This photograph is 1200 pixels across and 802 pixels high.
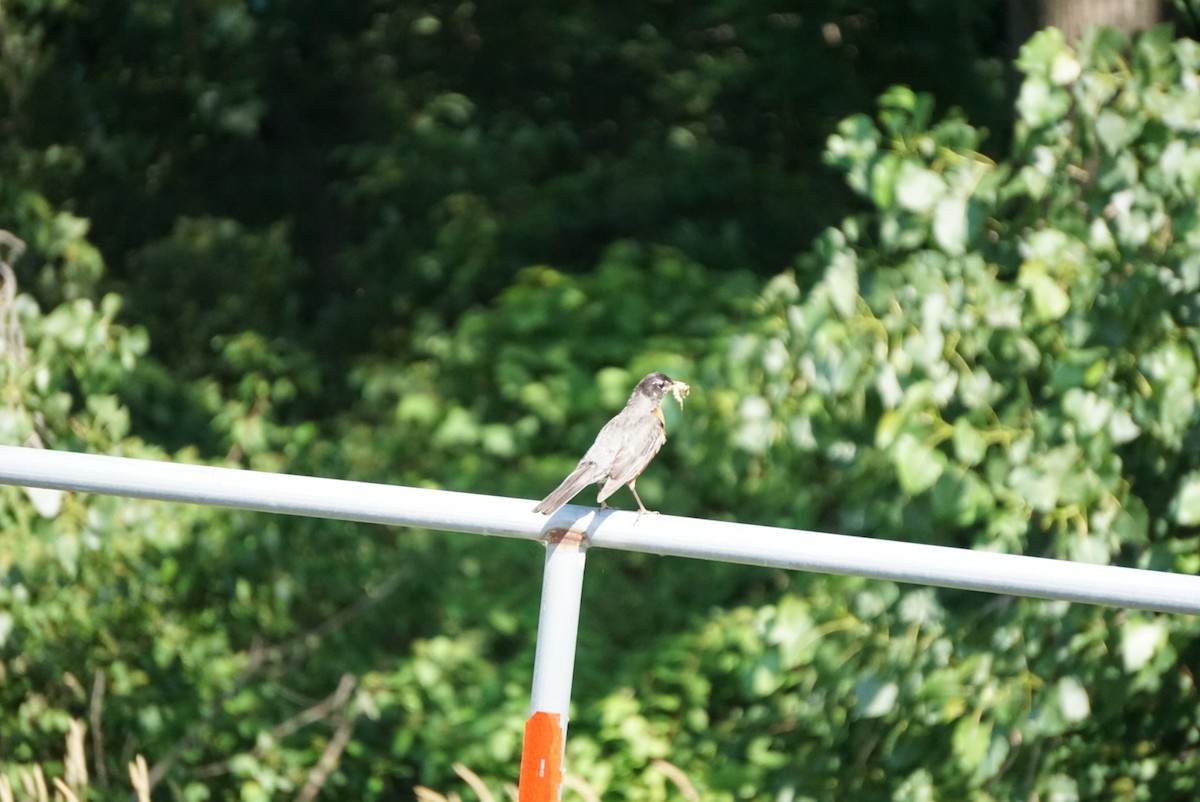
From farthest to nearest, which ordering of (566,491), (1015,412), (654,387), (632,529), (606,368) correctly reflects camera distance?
(606,368), (1015,412), (654,387), (566,491), (632,529)

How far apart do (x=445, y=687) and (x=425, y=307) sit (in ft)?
7.84

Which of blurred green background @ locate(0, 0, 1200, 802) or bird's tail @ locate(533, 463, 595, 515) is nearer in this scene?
bird's tail @ locate(533, 463, 595, 515)

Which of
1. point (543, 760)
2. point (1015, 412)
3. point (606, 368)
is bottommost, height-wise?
point (606, 368)

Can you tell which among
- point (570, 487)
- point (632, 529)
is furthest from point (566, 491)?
point (632, 529)

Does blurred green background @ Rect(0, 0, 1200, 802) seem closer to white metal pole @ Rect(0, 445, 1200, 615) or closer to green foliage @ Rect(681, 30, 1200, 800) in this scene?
green foliage @ Rect(681, 30, 1200, 800)

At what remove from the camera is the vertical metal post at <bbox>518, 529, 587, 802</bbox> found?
1636mm

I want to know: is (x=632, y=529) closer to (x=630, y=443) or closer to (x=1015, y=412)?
(x=630, y=443)

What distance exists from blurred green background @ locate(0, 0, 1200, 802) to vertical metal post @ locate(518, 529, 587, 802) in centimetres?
62

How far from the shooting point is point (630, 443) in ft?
9.27

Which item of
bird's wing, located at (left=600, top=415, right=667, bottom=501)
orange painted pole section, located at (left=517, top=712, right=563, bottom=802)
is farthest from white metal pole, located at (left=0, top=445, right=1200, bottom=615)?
bird's wing, located at (left=600, top=415, right=667, bottom=501)

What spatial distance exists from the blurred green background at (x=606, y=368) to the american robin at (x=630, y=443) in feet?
1.29

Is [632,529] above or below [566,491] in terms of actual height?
above

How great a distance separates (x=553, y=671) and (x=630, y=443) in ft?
3.96

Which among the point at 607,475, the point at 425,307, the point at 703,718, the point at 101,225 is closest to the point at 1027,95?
the point at 607,475
